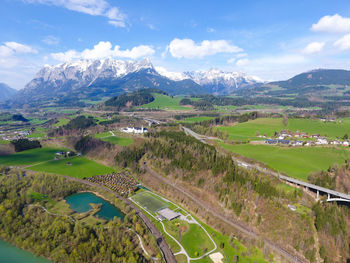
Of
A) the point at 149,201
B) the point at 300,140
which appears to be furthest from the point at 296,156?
the point at 149,201

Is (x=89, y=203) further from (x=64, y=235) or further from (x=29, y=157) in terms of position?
(x=29, y=157)

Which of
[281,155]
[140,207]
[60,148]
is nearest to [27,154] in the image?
[60,148]

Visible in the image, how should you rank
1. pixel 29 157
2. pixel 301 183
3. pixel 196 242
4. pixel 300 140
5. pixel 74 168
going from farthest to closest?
pixel 300 140, pixel 29 157, pixel 74 168, pixel 301 183, pixel 196 242

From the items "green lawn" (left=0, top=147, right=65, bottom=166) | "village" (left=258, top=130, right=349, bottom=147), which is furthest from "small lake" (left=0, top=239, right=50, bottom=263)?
"village" (left=258, top=130, right=349, bottom=147)

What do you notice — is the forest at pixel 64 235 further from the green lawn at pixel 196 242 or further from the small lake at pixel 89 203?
the green lawn at pixel 196 242

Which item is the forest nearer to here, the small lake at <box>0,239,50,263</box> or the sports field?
the small lake at <box>0,239,50,263</box>

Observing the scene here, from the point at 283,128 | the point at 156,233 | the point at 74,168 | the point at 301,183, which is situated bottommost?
the point at 156,233
